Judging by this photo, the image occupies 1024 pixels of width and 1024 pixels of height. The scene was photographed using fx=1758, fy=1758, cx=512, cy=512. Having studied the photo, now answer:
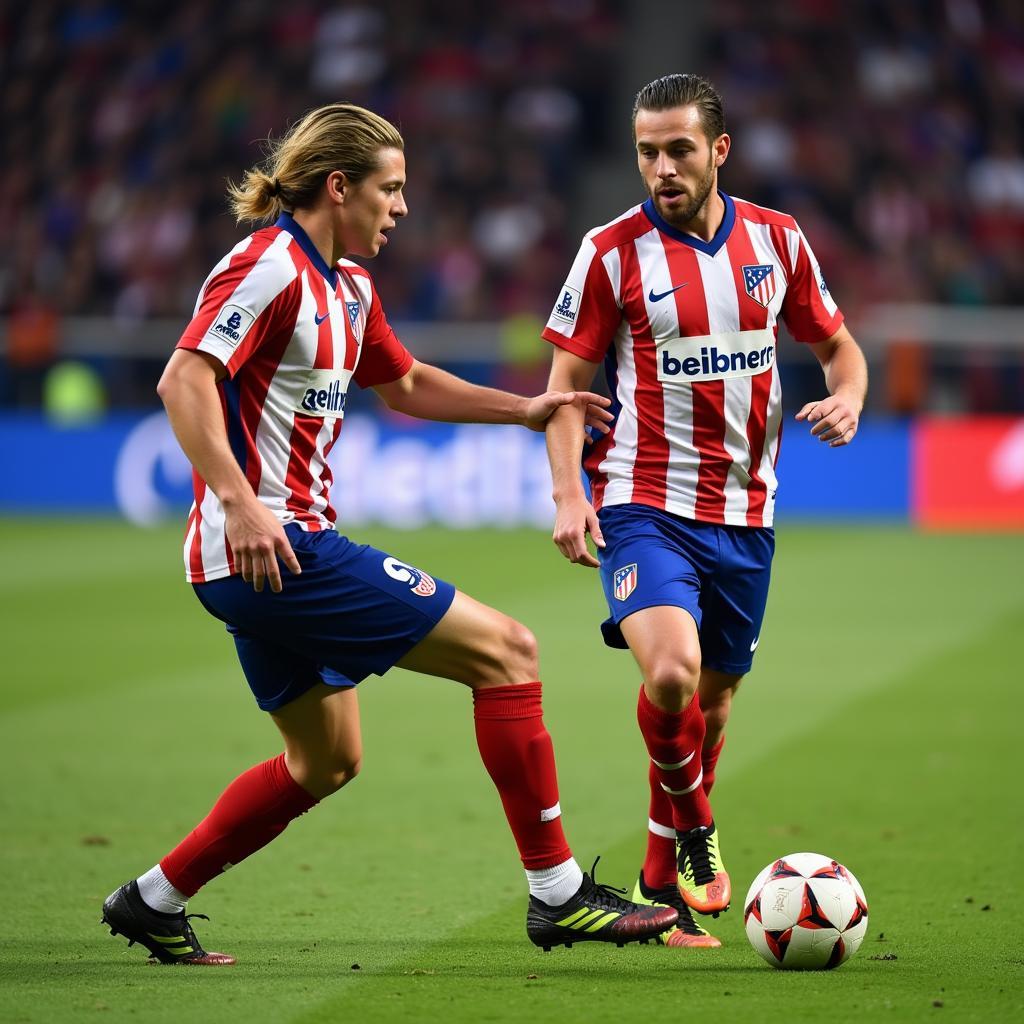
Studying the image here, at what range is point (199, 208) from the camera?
20.8 metres

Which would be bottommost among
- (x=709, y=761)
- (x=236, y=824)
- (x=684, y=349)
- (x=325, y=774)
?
(x=709, y=761)

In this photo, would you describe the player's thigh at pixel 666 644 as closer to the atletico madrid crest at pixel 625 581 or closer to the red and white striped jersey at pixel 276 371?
the atletico madrid crest at pixel 625 581

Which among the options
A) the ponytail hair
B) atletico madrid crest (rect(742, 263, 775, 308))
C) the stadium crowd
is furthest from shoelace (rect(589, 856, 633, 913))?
the stadium crowd

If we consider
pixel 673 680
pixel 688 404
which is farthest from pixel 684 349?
pixel 673 680

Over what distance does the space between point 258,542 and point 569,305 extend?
1350mm

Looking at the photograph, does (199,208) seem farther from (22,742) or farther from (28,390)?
(22,742)

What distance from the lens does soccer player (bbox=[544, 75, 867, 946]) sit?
4785 millimetres

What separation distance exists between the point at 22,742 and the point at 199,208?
1393 cm

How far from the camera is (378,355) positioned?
4.75m

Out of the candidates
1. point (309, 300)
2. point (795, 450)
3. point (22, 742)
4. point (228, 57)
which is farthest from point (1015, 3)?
point (309, 300)

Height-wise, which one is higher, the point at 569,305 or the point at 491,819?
the point at 569,305

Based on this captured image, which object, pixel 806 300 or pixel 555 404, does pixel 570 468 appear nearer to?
pixel 555 404

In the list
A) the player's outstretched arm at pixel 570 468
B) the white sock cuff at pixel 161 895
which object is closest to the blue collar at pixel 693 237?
the player's outstretched arm at pixel 570 468

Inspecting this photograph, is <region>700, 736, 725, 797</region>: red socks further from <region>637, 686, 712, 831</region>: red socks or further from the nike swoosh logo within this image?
the nike swoosh logo
